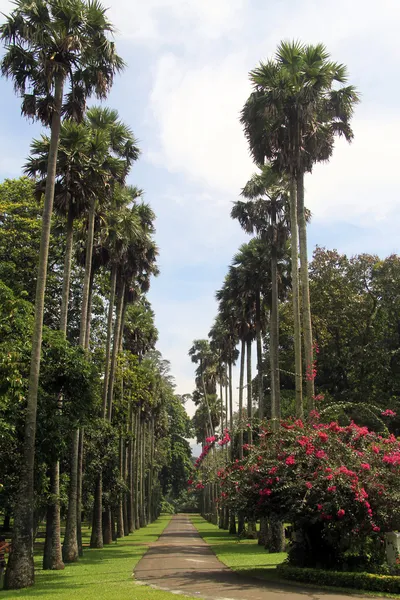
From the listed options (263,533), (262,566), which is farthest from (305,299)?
(263,533)

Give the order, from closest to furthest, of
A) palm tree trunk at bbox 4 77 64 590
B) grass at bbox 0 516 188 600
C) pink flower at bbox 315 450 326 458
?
grass at bbox 0 516 188 600 < palm tree trunk at bbox 4 77 64 590 < pink flower at bbox 315 450 326 458

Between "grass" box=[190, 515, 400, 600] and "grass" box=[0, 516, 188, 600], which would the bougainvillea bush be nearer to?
"grass" box=[190, 515, 400, 600]

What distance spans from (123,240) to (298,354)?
11.8 meters

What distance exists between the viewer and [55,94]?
18266mm

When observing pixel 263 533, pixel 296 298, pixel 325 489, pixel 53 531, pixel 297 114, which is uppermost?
pixel 297 114

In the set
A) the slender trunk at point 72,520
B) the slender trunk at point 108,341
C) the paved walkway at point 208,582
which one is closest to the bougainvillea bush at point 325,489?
the paved walkway at point 208,582

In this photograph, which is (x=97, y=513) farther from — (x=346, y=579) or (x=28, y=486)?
(x=346, y=579)

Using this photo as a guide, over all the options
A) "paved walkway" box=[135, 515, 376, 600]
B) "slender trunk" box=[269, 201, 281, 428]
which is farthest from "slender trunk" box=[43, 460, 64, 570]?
"slender trunk" box=[269, 201, 281, 428]

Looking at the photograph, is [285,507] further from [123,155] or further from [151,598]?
[123,155]

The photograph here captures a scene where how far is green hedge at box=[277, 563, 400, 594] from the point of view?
13.2 meters

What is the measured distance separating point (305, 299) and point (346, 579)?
10.7 m

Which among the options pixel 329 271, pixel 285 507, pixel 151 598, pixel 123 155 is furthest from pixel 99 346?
pixel 151 598

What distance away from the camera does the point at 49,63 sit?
17625mm

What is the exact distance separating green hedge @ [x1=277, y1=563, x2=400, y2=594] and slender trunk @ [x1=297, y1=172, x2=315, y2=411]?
20.1 ft
